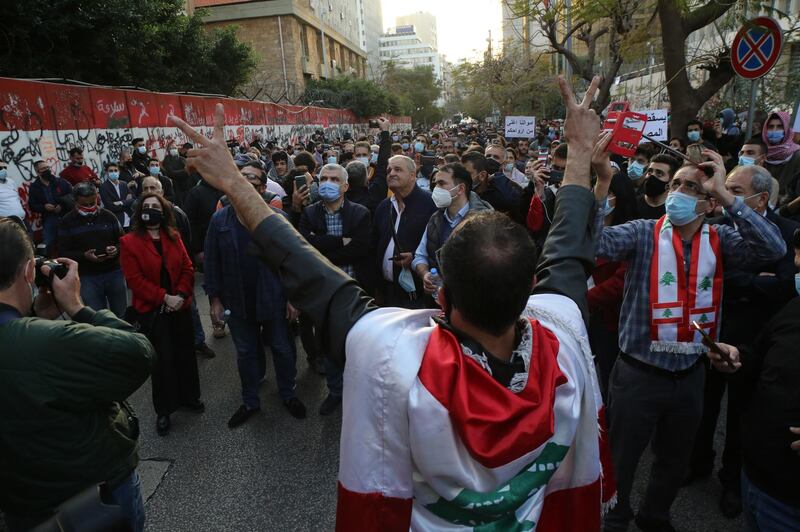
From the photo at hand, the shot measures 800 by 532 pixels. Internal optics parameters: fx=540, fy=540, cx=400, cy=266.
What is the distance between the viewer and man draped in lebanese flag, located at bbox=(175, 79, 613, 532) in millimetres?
1162

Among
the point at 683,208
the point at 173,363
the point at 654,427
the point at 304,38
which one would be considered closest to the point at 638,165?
the point at 683,208

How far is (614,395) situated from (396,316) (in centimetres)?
207

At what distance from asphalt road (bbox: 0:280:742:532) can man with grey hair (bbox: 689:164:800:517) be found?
0.15m

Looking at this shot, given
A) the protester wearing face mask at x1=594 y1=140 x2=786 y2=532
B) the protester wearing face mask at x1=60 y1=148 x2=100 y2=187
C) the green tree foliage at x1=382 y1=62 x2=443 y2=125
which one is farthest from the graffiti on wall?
the green tree foliage at x1=382 y1=62 x2=443 y2=125

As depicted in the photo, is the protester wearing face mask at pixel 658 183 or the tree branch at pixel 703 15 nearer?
the protester wearing face mask at pixel 658 183

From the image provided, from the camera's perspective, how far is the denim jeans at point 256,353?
14.8 feet

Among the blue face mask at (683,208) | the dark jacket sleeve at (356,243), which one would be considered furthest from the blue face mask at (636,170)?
the blue face mask at (683,208)

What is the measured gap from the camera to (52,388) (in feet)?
6.21

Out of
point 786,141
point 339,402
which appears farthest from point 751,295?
point 786,141

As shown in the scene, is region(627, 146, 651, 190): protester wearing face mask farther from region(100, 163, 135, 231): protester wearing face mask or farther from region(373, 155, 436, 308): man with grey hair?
region(100, 163, 135, 231): protester wearing face mask

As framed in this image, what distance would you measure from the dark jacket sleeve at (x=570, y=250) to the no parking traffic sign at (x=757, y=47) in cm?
550

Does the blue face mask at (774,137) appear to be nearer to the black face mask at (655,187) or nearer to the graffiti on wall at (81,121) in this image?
the black face mask at (655,187)

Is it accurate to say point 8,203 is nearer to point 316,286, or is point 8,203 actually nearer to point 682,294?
point 316,286

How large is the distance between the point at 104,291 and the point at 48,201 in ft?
14.0
